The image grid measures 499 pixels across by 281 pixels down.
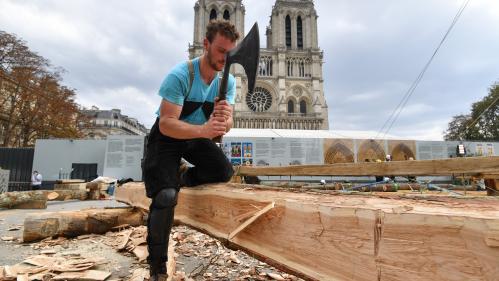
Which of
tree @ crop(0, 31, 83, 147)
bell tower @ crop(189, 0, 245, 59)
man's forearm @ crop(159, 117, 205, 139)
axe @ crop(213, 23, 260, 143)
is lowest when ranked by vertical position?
man's forearm @ crop(159, 117, 205, 139)

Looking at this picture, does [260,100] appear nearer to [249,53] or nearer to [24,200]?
[24,200]

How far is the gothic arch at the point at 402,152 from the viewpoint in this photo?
1917cm

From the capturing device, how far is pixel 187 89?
1.99 meters

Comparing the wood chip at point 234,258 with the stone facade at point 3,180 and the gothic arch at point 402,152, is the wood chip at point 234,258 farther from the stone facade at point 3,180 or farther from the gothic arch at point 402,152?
the gothic arch at point 402,152

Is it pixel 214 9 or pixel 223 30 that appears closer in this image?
pixel 223 30

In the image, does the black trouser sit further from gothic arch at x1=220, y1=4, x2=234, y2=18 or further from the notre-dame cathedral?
gothic arch at x1=220, y1=4, x2=234, y2=18

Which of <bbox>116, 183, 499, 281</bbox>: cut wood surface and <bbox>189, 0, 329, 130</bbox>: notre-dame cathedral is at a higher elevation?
<bbox>189, 0, 329, 130</bbox>: notre-dame cathedral

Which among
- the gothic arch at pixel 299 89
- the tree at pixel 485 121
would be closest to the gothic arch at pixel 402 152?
the tree at pixel 485 121

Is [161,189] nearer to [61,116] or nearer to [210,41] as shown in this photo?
[210,41]

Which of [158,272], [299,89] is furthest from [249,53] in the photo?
[299,89]

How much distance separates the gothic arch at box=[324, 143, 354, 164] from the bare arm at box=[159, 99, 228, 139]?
17307mm

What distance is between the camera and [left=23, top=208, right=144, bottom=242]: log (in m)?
3.32

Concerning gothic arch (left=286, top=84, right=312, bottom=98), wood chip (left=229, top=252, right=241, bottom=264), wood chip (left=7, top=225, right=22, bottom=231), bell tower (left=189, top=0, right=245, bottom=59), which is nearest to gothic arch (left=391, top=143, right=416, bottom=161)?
wood chip (left=229, top=252, right=241, bottom=264)

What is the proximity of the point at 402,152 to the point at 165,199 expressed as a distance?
67.1ft
